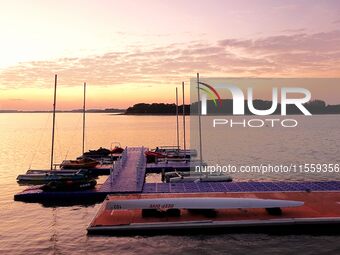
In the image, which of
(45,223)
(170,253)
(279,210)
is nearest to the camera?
(170,253)

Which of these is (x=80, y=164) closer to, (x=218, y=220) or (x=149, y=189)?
(x=149, y=189)

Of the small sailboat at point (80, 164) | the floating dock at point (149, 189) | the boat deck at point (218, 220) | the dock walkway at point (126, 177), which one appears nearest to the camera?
the boat deck at point (218, 220)

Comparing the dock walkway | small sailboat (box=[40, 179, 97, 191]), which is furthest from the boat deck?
small sailboat (box=[40, 179, 97, 191])

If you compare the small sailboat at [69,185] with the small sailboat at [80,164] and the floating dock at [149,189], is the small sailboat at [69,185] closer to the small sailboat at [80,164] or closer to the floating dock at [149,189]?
the floating dock at [149,189]

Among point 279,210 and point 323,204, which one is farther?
point 323,204

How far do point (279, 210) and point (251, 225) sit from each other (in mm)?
3655

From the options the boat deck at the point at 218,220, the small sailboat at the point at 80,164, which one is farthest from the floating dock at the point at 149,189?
the small sailboat at the point at 80,164

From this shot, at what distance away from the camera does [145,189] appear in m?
42.3

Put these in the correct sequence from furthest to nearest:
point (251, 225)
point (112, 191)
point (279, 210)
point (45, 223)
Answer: point (112, 191)
point (45, 223)
point (279, 210)
point (251, 225)

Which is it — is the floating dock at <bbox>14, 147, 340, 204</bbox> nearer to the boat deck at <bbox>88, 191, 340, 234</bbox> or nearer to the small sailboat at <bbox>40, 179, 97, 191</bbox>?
the small sailboat at <bbox>40, 179, 97, 191</bbox>

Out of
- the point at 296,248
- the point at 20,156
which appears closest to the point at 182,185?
the point at 296,248

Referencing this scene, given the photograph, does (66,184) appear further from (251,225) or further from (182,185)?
(251,225)

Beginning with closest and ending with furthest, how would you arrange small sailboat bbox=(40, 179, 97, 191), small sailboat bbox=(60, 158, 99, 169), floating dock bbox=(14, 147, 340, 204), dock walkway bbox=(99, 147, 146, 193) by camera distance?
floating dock bbox=(14, 147, 340, 204) → dock walkway bbox=(99, 147, 146, 193) → small sailboat bbox=(40, 179, 97, 191) → small sailboat bbox=(60, 158, 99, 169)

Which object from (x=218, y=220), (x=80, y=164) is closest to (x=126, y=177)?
(x=80, y=164)
